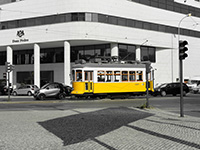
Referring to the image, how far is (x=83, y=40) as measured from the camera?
37031 mm

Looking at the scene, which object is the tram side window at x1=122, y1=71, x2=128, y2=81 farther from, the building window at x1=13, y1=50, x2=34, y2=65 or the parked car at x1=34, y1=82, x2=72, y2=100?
the building window at x1=13, y1=50, x2=34, y2=65

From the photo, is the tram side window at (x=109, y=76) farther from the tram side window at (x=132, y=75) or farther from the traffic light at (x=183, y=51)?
the traffic light at (x=183, y=51)

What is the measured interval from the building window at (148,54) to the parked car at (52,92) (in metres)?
21.2

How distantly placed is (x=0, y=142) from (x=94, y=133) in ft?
9.11

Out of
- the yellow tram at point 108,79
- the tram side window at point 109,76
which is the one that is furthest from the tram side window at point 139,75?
the tram side window at point 109,76

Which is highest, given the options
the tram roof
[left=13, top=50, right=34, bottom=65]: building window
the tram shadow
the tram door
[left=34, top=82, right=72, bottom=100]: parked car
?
[left=13, top=50, right=34, bottom=65]: building window

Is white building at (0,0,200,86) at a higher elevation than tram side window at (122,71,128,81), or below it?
higher

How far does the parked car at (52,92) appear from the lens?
2506 centimetres

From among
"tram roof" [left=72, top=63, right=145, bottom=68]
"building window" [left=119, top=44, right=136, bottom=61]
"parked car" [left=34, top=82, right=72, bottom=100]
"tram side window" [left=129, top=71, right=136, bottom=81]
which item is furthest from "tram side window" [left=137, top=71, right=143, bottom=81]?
"building window" [left=119, top=44, right=136, bottom=61]

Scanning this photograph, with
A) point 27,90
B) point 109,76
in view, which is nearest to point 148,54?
point 27,90

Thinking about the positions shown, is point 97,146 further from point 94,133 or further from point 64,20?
point 64,20

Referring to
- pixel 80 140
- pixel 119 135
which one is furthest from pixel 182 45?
pixel 80 140

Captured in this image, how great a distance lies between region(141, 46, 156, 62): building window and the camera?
4393 cm

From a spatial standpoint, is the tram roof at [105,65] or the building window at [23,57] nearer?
the tram roof at [105,65]
